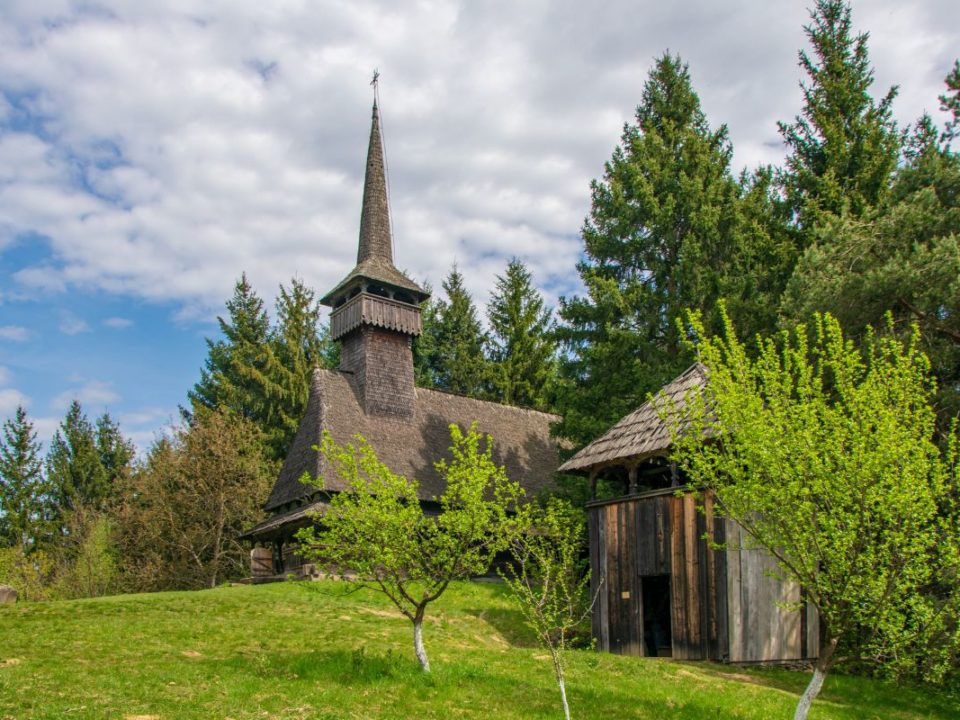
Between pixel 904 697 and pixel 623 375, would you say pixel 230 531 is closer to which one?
pixel 623 375

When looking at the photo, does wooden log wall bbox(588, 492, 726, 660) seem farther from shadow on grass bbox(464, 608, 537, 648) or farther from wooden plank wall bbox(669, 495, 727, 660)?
shadow on grass bbox(464, 608, 537, 648)

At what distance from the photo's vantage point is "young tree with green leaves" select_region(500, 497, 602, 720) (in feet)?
37.8

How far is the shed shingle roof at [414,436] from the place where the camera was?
29.9m

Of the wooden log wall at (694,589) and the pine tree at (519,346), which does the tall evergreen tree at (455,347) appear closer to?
the pine tree at (519,346)

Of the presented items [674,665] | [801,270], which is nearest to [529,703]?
[674,665]

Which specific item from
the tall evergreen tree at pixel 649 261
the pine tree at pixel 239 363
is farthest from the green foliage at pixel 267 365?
the tall evergreen tree at pixel 649 261

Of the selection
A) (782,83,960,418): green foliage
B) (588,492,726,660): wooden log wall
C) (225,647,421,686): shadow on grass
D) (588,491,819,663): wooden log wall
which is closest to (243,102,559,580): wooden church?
(588,492,726,660): wooden log wall

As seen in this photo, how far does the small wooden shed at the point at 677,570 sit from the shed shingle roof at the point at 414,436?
11.1m

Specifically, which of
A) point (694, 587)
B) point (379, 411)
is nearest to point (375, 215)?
point (379, 411)

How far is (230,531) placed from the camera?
114 feet

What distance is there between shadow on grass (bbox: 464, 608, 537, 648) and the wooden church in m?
7.47

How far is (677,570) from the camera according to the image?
56.8 ft

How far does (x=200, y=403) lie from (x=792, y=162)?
32.0 metres

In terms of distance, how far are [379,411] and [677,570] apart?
1694cm
